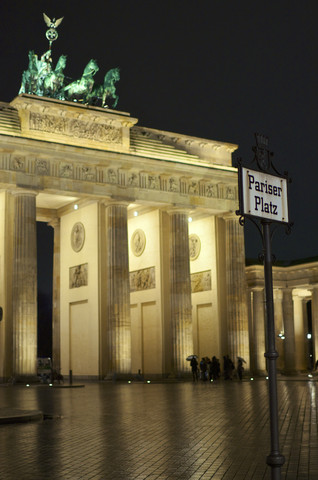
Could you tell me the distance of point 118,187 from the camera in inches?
1732

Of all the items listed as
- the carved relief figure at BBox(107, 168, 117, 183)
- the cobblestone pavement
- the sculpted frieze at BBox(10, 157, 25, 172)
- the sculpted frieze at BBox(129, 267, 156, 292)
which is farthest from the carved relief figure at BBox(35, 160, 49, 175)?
the cobblestone pavement

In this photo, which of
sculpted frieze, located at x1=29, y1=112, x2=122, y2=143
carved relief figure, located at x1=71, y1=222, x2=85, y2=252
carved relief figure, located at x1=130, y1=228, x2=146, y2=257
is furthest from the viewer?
carved relief figure, located at x1=130, y1=228, x2=146, y2=257

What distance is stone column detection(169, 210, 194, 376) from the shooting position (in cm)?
4516

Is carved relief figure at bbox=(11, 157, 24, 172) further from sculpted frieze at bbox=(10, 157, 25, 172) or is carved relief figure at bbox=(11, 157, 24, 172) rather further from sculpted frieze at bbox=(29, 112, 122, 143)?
sculpted frieze at bbox=(29, 112, 122, 143)

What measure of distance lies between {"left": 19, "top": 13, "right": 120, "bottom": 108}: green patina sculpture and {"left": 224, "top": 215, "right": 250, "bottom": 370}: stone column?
1203cm

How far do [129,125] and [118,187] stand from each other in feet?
13.7

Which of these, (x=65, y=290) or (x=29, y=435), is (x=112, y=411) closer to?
(x=29, y=435)

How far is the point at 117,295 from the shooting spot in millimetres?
42844

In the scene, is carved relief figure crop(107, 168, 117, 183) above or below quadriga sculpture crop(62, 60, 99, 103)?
below

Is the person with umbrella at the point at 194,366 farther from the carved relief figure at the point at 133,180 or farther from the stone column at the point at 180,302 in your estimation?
the carved relief figure at the point at 133,180

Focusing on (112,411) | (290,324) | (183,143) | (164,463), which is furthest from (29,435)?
(290,324)

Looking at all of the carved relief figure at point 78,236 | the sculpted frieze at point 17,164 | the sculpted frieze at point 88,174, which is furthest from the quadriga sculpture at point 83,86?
the carved relief figure at point 78,236

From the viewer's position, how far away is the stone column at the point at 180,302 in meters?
45.2

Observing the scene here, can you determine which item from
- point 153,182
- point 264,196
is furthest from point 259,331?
point 264,196
